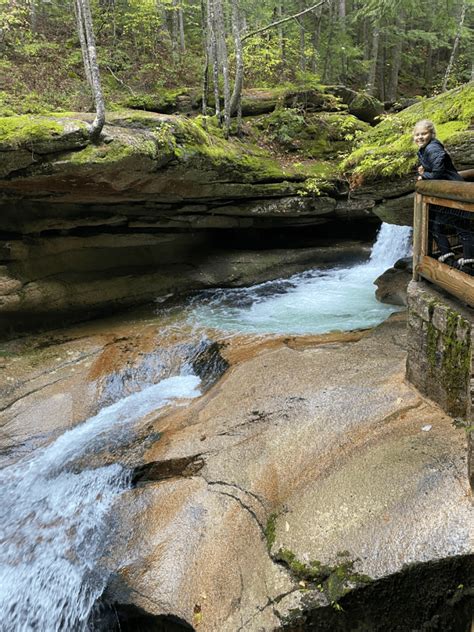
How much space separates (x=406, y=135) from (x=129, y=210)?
264 inches

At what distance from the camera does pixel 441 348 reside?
196 inches

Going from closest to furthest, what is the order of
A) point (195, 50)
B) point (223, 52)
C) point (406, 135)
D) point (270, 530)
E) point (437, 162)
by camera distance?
point (270, 530)
point (437, 162)
point (406, 135)
point (223, 52)
point (195, 50)

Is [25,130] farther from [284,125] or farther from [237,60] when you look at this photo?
[284,125]

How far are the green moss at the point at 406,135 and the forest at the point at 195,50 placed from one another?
563 cm

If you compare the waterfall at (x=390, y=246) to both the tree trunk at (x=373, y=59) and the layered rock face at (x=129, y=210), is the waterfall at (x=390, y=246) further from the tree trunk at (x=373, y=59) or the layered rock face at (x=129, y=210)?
the tree trunk at (x=373, y=59)

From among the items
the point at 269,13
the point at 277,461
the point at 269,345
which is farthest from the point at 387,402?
the point at 269,13

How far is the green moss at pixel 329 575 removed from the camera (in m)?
3.37

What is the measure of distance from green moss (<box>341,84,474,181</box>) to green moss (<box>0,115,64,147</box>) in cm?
622

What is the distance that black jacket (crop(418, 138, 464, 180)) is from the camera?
525 centimetres

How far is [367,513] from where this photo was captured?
385 centimetres

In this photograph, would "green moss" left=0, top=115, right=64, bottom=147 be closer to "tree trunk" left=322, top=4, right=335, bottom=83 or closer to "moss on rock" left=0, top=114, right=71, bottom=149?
"moss on rock" left=0, top=114, right=71, bottom=149

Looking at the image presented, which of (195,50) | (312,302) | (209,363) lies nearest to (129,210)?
(209,363)

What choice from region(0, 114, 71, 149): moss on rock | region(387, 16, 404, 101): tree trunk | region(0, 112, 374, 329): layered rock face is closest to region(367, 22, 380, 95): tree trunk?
→ region(387, 16, 404, 101): tree trunk

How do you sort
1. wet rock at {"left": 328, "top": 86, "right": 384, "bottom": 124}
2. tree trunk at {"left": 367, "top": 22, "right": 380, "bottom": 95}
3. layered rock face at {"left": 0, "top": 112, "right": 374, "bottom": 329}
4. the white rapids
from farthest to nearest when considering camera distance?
tree trunk at {"left": 367, "top": 22, "right": 380, "bottom": 95} < wet rock at {"left": 328, "top": 86, "right": 384, "bottom": 124} < the white rapids < layered rock face at {"left": 0, "top": 112, "right": 374, "bottom": 329}
